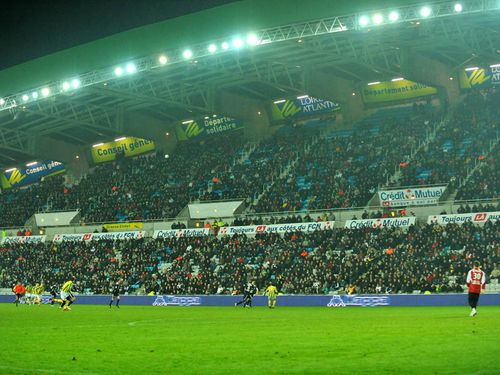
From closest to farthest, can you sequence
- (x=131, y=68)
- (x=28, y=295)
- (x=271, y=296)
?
(x=271, y=296) → (x=131, y=68) → (x=28, y=295)

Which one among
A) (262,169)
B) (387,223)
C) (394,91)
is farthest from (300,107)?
(387,223)

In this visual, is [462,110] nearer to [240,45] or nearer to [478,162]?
[478,162]

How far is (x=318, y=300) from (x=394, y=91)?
30428mm

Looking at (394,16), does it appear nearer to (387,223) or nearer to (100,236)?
(387,223)

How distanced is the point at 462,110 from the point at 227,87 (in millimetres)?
21413

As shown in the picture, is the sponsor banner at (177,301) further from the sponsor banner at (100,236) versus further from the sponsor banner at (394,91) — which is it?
the sponsor banner at (394,91)

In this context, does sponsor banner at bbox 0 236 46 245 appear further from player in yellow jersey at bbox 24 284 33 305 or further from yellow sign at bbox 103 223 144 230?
player in yellow jersey at bbox 24 284 33 305

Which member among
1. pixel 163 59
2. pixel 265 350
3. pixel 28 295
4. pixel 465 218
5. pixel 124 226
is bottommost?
pixel 265 350

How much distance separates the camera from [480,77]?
214 feet

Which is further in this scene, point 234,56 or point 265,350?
point 234,56

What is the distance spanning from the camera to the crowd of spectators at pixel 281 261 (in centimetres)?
4425

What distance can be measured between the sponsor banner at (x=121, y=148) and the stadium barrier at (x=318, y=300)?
28571 millimetres

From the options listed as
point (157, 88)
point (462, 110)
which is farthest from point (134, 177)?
point (462, 110)

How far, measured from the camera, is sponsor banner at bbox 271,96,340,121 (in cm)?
7321
